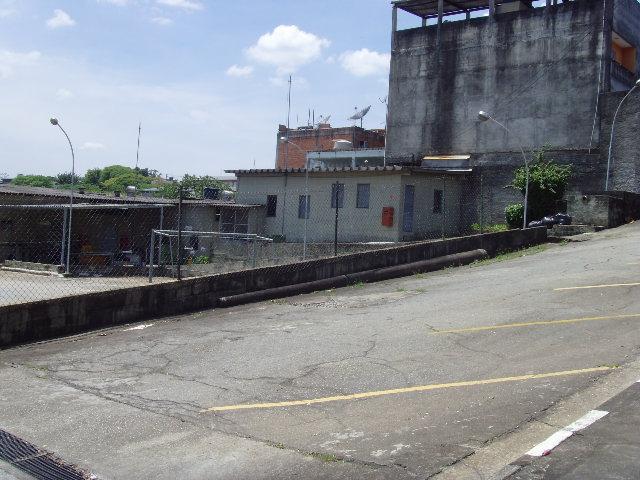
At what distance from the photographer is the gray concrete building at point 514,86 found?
31375mm

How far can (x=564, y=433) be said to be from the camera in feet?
18.1

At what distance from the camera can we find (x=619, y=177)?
1212 inches

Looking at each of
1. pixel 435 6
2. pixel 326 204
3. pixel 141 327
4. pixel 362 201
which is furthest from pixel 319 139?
pixel 141 327

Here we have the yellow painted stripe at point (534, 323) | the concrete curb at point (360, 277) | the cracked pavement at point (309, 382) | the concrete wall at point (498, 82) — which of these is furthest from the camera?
the concrete wall at point (498, 82)

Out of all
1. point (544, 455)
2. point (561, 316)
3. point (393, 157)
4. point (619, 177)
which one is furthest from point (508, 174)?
point (544, 455)

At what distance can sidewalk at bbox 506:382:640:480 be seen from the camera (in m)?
4.70

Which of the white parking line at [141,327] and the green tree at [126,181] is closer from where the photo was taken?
the white parking line at [141,327]

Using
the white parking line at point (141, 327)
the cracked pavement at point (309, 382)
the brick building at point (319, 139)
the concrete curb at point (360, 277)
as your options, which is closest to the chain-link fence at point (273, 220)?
the concrete curb at point (360, 277)

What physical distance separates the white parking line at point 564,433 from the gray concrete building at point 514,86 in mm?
27662

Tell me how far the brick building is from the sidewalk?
191 feet

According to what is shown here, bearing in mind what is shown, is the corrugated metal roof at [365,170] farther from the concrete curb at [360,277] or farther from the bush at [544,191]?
the concrete curb at [360,277]

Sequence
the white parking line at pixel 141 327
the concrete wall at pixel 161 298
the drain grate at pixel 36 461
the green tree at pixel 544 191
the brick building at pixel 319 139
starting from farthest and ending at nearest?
the brick building at pixel 319 139, the green tree at pixel 544 191, the white parking line at pixel 141 327, the concrete wall at pixel 161 298, the drain grate at pixel 36 461

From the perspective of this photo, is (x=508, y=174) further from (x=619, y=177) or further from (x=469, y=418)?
(x=469, y=418)

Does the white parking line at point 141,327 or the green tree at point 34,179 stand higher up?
the green tree at point 34,179
